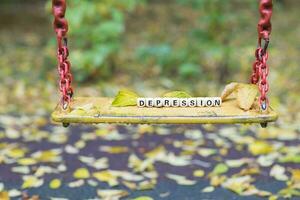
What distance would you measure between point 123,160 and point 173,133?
0.74m

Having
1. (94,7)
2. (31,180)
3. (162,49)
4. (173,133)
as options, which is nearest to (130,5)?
(94,7)

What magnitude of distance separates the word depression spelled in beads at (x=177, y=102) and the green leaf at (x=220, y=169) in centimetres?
115

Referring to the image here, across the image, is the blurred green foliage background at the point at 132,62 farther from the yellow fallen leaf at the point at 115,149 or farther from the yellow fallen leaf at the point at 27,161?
the yellow fallen leaf at the point at 27,161

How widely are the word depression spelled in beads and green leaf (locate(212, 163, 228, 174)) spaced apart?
3.78 feet

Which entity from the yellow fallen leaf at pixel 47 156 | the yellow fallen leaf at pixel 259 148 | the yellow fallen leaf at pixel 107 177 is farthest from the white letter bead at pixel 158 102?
the yellow fallen leaf at pixel 259 148

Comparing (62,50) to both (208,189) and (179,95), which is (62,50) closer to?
(179,95)

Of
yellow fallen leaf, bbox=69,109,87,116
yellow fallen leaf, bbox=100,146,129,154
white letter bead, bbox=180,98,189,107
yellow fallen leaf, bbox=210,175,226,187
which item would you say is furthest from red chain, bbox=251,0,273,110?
yellow fallen leaf, bbox=100,146,129,154

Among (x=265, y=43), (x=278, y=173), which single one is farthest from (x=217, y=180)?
(x=265, y=43)

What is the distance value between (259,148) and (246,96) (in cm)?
155

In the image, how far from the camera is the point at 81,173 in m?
3.74

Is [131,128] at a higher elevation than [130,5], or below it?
below

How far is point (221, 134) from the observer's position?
15.0ft

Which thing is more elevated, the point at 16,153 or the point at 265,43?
the point at 265,43

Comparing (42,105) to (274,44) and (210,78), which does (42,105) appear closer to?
(210,78)
